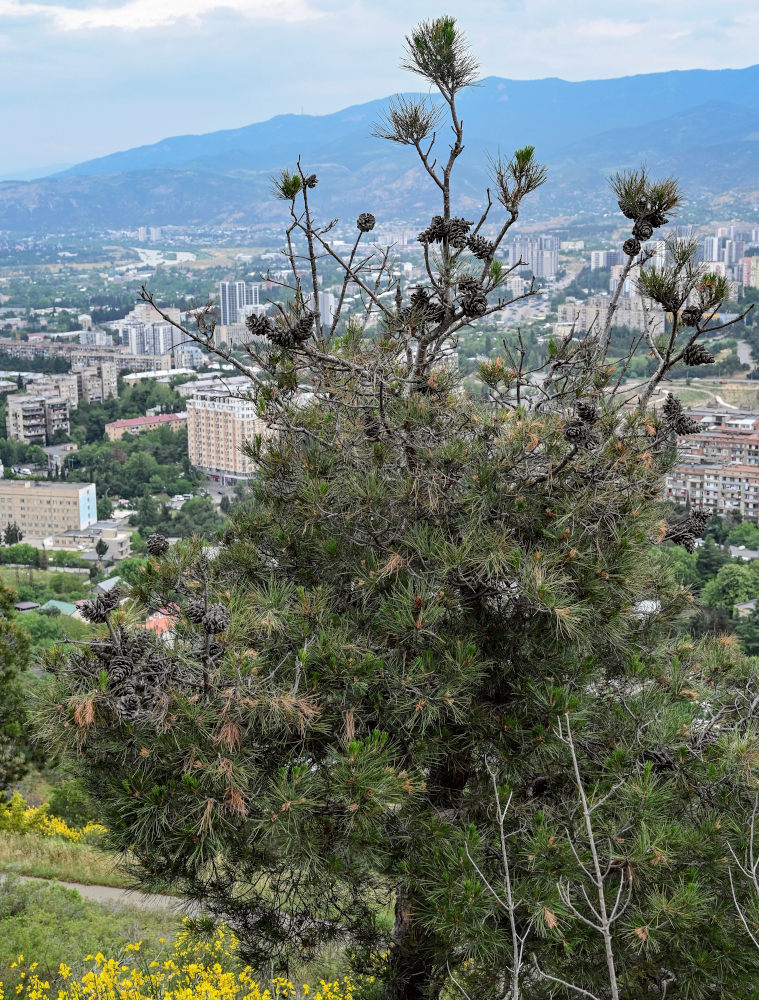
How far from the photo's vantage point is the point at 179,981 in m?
2.23

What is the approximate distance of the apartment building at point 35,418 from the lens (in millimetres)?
38344

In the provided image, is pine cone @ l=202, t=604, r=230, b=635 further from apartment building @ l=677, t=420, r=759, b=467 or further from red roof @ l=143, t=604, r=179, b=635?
apartment building @ l=677, t=420, r=759, b=467

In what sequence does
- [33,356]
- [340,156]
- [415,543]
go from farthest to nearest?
[340,156]
[33,356]
[415,543]

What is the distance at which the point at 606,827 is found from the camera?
4.96 ft

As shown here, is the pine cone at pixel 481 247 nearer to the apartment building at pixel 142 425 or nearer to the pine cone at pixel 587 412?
the pine cone at pixel 587 412

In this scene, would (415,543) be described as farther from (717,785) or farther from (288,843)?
(717,785)

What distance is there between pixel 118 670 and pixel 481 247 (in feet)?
3.40

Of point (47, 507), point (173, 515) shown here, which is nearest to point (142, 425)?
point (47, 507)

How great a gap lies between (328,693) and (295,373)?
30.3 inches

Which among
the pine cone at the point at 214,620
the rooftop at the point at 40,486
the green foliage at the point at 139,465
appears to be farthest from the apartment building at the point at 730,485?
the pine cone at the point at 214,620

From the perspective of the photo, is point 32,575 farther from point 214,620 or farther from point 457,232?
point 214,620

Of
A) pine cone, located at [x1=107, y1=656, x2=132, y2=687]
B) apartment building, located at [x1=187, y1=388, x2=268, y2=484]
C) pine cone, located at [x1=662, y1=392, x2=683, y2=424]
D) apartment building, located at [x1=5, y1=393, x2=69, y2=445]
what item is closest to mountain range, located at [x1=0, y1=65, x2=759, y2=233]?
apartment building, located at [x1=5, y1=393, x2=69, y2=445]

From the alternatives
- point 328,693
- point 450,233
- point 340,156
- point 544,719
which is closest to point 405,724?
point 328,693

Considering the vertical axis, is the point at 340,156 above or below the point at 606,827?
above
